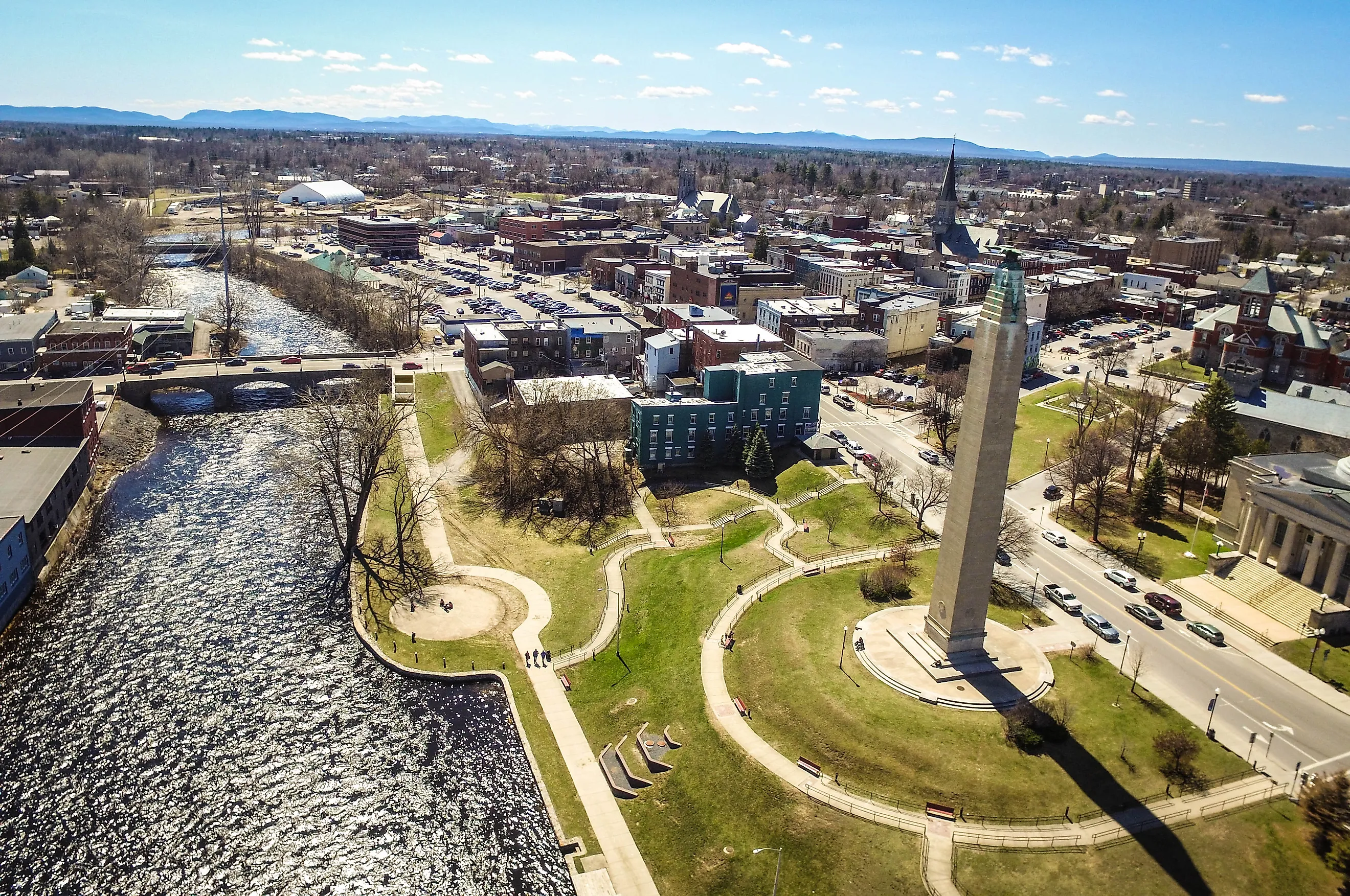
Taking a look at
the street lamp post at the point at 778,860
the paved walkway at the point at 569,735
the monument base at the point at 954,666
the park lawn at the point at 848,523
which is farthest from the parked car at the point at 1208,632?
the paved walkway at the point at 569,735

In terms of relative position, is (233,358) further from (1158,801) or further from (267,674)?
(1158,801)

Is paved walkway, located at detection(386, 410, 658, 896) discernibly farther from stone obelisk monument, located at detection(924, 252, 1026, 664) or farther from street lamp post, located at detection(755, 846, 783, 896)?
stone obelisk monument, located at detection(924, 252, 1026, 664)

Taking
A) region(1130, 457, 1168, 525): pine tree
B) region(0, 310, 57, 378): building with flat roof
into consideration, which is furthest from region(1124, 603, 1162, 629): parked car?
region(0, 310, 57, 378): building with flat roof

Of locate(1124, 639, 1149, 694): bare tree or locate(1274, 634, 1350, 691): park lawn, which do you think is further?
locate(1274, 634, 1350, 691): park lawn

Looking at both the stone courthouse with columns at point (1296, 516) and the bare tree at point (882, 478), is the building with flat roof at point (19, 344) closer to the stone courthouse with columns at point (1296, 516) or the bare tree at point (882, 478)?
the bare tree at point (882, 478)

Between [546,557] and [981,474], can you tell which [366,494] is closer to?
[546,557]

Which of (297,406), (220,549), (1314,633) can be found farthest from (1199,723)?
(297,406)
